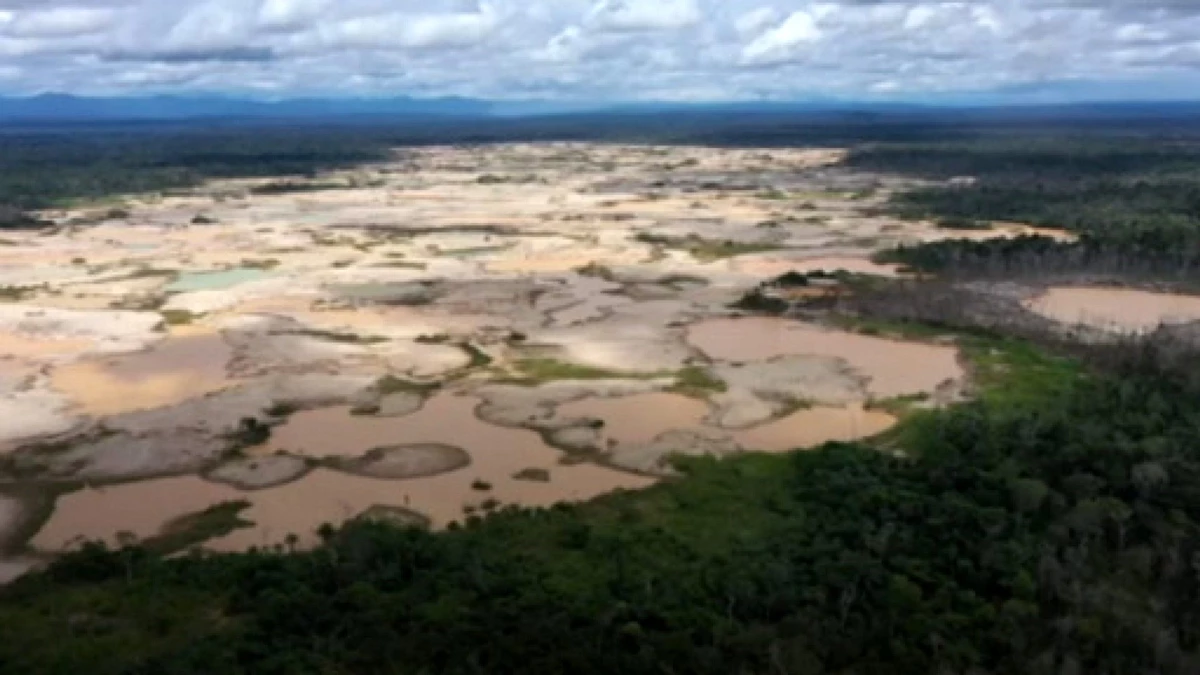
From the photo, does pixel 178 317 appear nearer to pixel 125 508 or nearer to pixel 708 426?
pixel 125 508

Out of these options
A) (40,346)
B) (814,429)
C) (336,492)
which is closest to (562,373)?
(814,429)

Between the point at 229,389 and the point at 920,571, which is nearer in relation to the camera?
the point at 920,571

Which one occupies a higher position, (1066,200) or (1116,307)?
(1116,307)

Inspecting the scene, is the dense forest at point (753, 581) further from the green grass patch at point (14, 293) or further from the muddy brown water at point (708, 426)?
the green grass patch at point (14, 293)

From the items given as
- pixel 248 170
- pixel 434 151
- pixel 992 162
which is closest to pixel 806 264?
pixel 992 162

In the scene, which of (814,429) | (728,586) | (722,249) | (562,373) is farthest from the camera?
(722,249)

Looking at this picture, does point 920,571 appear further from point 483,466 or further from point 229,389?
point 229,389

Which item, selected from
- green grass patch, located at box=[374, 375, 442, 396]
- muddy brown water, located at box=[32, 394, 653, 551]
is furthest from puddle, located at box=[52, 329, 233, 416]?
muddy brown water, located at box=[32, 394, 653, 551]
